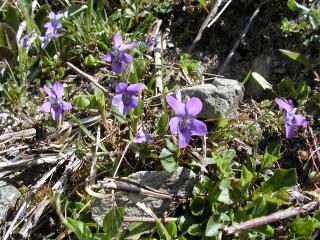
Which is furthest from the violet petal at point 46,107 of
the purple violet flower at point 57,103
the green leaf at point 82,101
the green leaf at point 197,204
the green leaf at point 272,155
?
the green leaf at point 272,155

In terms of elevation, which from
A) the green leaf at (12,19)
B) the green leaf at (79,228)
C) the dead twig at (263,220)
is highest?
the green leaf at (12,19)

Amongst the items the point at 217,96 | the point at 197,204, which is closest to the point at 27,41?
the point at 217,96

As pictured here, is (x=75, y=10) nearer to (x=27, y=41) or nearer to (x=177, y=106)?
(x=27, y=41)

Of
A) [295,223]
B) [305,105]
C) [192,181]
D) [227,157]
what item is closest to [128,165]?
[192,181]

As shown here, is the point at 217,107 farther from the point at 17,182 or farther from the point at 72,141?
the point at 17,182

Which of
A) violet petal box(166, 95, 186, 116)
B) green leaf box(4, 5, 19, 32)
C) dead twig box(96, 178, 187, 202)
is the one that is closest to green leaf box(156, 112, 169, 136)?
violet petal box(166, 95, 186, 116)

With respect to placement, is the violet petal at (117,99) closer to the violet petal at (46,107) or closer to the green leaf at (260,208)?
the violet petal at (46,107)

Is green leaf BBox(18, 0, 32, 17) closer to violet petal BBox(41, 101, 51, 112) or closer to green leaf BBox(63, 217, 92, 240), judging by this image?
violet petal BBox(41, 101, 51, 112)

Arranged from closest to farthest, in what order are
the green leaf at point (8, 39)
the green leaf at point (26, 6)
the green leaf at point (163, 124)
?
the green leaf at point (163, 124) < the green leaf at point (8, 39) < the green leaf at point (26, 6)
